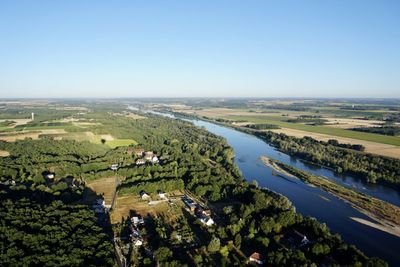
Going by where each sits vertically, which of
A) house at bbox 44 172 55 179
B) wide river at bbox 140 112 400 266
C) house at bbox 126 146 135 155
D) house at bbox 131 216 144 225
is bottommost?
wide river at bbox 140 112 400 266

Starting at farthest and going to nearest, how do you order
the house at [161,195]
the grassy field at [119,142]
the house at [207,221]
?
the grassy field at [119,142] < the house at [161,195] < the house at [207,221]

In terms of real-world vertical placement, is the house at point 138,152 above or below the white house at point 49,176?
above

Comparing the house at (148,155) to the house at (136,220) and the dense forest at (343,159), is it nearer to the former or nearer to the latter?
Result: the house at (136,220)

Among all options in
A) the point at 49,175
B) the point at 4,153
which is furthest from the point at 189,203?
the point at 4,153

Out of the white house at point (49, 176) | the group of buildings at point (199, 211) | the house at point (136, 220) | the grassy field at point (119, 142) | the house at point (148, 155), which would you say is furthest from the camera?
the grassy field at point (119, 142)

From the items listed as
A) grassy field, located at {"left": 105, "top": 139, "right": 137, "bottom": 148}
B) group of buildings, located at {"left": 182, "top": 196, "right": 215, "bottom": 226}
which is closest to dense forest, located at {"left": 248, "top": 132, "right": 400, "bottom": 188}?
group of buildings, located at {"left": 182, "top": 196, "right": 215, "bottom": 226}

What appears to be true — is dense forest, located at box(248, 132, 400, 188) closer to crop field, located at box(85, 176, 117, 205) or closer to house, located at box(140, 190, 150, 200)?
house, located at box(140, 190, 150, 200)

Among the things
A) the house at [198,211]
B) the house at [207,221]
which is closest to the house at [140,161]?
the house at [198,211]
